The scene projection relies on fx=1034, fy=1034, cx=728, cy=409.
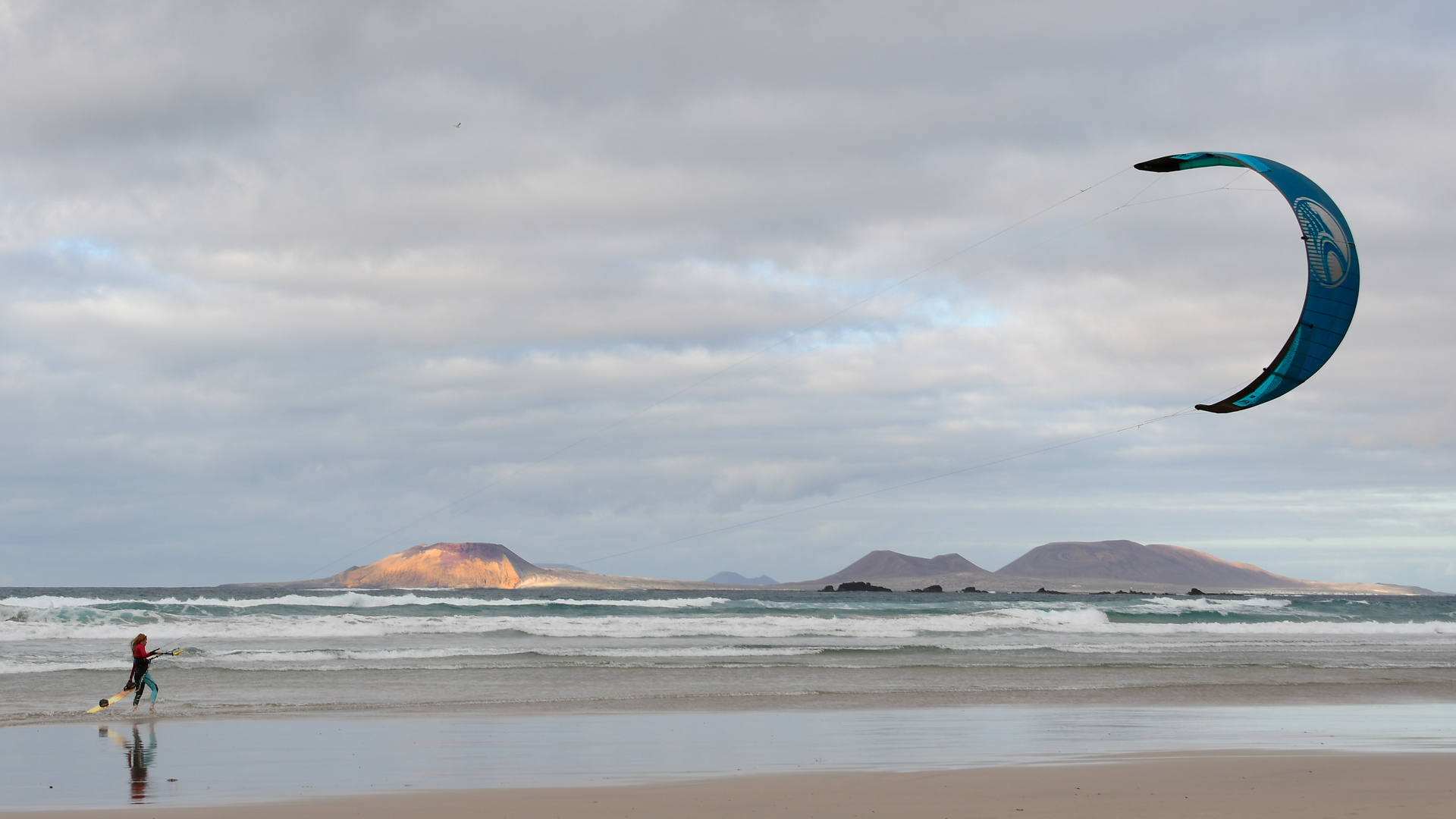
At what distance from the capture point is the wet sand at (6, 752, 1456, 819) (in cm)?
741

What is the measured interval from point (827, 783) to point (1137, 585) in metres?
166

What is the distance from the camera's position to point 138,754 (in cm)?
1018

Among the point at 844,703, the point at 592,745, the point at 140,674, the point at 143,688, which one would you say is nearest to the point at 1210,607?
the point at 844,703

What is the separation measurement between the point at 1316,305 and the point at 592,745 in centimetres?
997

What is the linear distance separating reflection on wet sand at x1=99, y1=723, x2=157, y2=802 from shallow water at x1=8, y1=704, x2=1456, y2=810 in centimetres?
2

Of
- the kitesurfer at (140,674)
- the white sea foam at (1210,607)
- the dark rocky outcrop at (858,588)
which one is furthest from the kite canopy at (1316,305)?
the dark rocky outcrop at (858,588)

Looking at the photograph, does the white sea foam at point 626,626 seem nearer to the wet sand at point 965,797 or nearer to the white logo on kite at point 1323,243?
the white logo on kite at point 1323,243

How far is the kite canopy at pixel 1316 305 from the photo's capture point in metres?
12.6

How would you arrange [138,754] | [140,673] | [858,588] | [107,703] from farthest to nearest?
[858,588], [140,673], [107,703], [138,754]

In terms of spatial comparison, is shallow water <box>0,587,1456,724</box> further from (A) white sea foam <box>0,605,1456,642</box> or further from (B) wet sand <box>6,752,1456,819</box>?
(B) wet sand <box>6,752,1456,819</box>

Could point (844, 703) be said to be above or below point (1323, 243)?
below

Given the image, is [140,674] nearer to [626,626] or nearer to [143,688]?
[143,688]

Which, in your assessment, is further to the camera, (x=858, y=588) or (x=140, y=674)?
(x=858, y=588)

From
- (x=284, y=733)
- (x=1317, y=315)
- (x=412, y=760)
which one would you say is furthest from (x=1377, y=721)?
(x=284, y=733)
